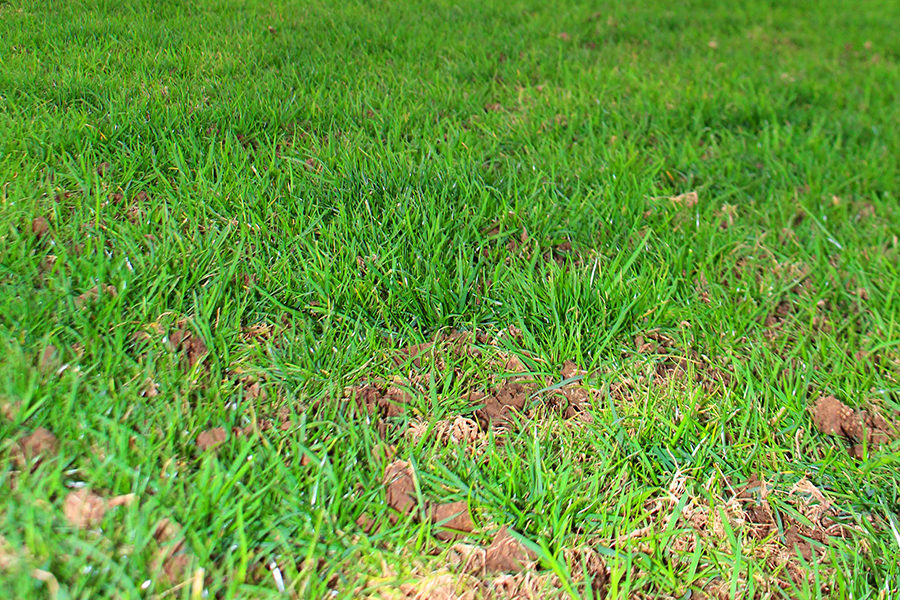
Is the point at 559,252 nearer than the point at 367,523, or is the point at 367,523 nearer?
the point at 367,523

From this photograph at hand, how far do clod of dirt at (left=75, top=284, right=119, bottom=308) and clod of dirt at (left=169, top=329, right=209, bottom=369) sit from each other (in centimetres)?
19

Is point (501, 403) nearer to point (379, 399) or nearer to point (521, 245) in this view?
point (379, 399)

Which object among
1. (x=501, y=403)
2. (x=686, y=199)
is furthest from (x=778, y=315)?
(x=501, y=403)

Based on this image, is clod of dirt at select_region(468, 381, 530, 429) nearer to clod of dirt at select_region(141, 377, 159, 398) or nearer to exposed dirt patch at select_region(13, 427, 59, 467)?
clod of dirt at select_region(141, 377, 159, 398)

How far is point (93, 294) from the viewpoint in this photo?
162 centimetres

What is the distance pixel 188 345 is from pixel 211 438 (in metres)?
0.30

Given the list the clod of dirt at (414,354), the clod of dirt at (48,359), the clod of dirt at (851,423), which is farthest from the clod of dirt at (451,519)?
the clod of dirt at (851,423)

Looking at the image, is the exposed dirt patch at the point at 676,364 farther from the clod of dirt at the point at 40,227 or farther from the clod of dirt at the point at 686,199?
the clod of dirt at the point at 40,227

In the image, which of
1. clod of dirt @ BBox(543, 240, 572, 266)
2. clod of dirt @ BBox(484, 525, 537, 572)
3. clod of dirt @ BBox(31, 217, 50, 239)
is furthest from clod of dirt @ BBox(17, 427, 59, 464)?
clod of dirt @ BBox(543, 240, 572, 266)

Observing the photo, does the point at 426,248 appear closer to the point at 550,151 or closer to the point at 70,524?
the point at 550,151

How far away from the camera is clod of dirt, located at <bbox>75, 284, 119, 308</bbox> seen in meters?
1.59

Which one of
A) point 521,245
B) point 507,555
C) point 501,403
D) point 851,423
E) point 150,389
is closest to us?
point 507,555

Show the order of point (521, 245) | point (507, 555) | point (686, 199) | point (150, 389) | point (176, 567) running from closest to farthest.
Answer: point (176, 567) → point (507, 555) → point (150, 389) → point (521, 245) → point (686, 199)

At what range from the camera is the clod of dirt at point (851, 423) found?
179 centimetres
